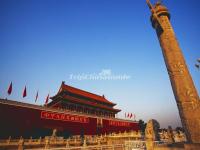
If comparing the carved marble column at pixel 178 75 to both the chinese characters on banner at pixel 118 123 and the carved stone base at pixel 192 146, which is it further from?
the chinese characters on banner at pixel 118 123

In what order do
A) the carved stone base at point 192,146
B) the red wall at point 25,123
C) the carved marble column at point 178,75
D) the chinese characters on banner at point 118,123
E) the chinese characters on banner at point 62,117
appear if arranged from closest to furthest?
the carved stone base at point 192,146 < the carved marble column at point 178,75 < the red wall at point 25,123 < the chinese characters on banner at point 62,117 < the chinese characters on banner at point 118,123

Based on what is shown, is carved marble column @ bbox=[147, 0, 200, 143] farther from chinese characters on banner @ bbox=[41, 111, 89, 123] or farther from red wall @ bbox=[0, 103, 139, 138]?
chinese characters on banner @ bbox=[41, 111, 89, 123]

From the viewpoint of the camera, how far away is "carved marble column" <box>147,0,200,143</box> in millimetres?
3039

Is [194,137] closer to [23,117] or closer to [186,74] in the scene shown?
[186,74]

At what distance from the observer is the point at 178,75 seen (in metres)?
3.54

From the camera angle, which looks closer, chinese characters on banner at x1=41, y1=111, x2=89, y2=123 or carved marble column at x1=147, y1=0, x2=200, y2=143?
carved marble column at x1=147, y1=0, x2=200, y2=143

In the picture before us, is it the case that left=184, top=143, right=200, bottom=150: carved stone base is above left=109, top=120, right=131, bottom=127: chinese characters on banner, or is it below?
below

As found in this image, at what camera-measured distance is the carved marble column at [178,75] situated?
3.04 meters

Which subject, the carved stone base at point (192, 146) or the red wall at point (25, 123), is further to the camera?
the red wall at point (25, 123)

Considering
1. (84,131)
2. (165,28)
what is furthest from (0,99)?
(165,28)

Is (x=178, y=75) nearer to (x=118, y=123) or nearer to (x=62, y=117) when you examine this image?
(x=62, y=117)

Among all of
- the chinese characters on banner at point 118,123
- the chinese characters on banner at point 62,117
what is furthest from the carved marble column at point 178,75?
the chinese characters on banner at point 118,123

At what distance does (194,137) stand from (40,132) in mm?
16062

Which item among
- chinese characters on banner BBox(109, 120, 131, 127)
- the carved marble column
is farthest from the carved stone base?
chinese characters on banner BBox(109, 120, 131, 127)
